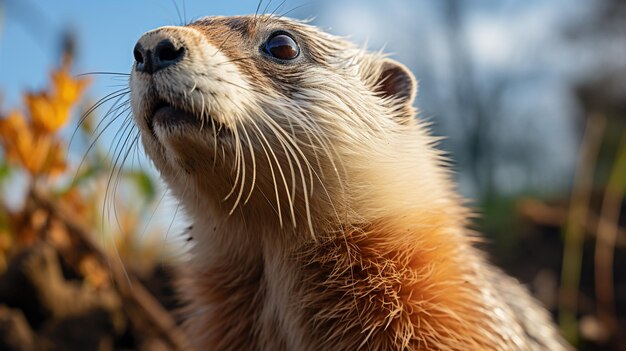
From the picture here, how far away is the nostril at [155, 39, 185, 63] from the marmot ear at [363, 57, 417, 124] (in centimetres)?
88

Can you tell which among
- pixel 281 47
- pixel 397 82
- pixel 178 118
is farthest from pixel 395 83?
pixel 178 118

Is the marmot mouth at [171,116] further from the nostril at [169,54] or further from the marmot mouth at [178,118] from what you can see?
the nostril at [169,54]

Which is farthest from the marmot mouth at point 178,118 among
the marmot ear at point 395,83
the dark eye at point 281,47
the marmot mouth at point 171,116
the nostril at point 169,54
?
the marmot ear at point 395,83

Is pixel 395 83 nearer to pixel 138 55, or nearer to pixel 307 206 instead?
pixel 307 206

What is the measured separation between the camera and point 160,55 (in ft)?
5.92

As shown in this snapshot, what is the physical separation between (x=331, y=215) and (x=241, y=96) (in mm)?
514

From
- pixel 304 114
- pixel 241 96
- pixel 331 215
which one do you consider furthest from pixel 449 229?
pixel 241 96

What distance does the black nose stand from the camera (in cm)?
179

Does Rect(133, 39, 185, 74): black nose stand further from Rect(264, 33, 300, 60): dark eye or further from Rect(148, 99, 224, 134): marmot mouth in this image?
Rect(264, 33, 300, 60): dark eye

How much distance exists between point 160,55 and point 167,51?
2 cm

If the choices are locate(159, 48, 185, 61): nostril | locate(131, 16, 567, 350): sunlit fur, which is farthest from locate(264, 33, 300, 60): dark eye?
locate(159, 48, 185, 61): nostril

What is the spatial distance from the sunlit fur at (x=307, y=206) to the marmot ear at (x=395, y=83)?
0.32 feet

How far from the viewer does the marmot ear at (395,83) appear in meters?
2.52

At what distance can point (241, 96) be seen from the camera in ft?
6.07
